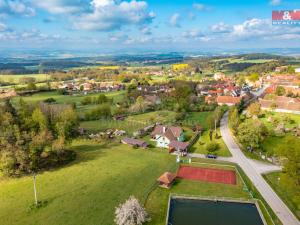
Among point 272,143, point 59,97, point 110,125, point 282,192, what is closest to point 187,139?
point 272,143

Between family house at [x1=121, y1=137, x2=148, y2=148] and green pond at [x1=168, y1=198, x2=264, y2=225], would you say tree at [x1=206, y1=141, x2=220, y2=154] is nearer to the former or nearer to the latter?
family house at [x1=121, y1=137, x2=148, y2=148]

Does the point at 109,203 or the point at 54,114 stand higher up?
the point at 54,114

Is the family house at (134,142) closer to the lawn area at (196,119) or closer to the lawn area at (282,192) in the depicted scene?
the lawn area at (196,119)

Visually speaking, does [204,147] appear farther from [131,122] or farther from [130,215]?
[130,215]

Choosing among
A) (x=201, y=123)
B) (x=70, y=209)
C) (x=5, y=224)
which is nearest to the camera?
(x=5, y=224)

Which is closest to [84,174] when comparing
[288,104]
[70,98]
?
[288,104]

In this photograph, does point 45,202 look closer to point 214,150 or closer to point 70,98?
point 214,150
